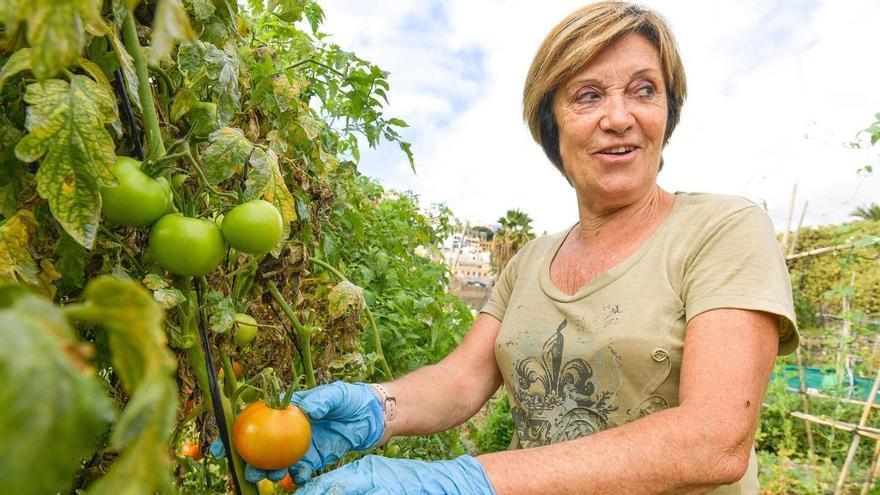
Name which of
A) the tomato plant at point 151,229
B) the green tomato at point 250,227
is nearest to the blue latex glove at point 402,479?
the tomato plant at point 151,229

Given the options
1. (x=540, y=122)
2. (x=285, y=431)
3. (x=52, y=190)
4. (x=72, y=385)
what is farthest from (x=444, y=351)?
(x=72, y=385)

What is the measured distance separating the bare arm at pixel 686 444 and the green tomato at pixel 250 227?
63 cm

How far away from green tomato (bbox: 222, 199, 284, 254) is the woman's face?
1.16 meters

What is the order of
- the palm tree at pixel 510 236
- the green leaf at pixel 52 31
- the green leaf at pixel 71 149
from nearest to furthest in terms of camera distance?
the green leaf at pixel 52 31, the green leaf at pixel 71 149, the palm tree at pixel 510 236

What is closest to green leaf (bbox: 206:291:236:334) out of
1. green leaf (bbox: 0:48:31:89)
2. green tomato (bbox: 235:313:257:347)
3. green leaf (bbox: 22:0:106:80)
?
green tomato (bbox: 235:313:257:347)

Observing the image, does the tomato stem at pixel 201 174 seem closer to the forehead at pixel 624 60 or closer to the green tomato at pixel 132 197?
the green tomato at pixel 132 197

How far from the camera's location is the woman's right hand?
1.33 metres

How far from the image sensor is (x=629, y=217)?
1833 mm

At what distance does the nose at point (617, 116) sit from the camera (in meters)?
1.72

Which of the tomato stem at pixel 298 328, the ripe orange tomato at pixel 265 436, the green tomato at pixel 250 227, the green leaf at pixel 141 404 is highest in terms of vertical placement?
the green tomato at pixel 250 227

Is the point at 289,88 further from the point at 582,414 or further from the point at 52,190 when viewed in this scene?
the point at 582,414

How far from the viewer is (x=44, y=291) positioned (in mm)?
757

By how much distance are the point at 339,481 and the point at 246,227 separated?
1.62 feet

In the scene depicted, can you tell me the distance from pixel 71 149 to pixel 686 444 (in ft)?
3.73
